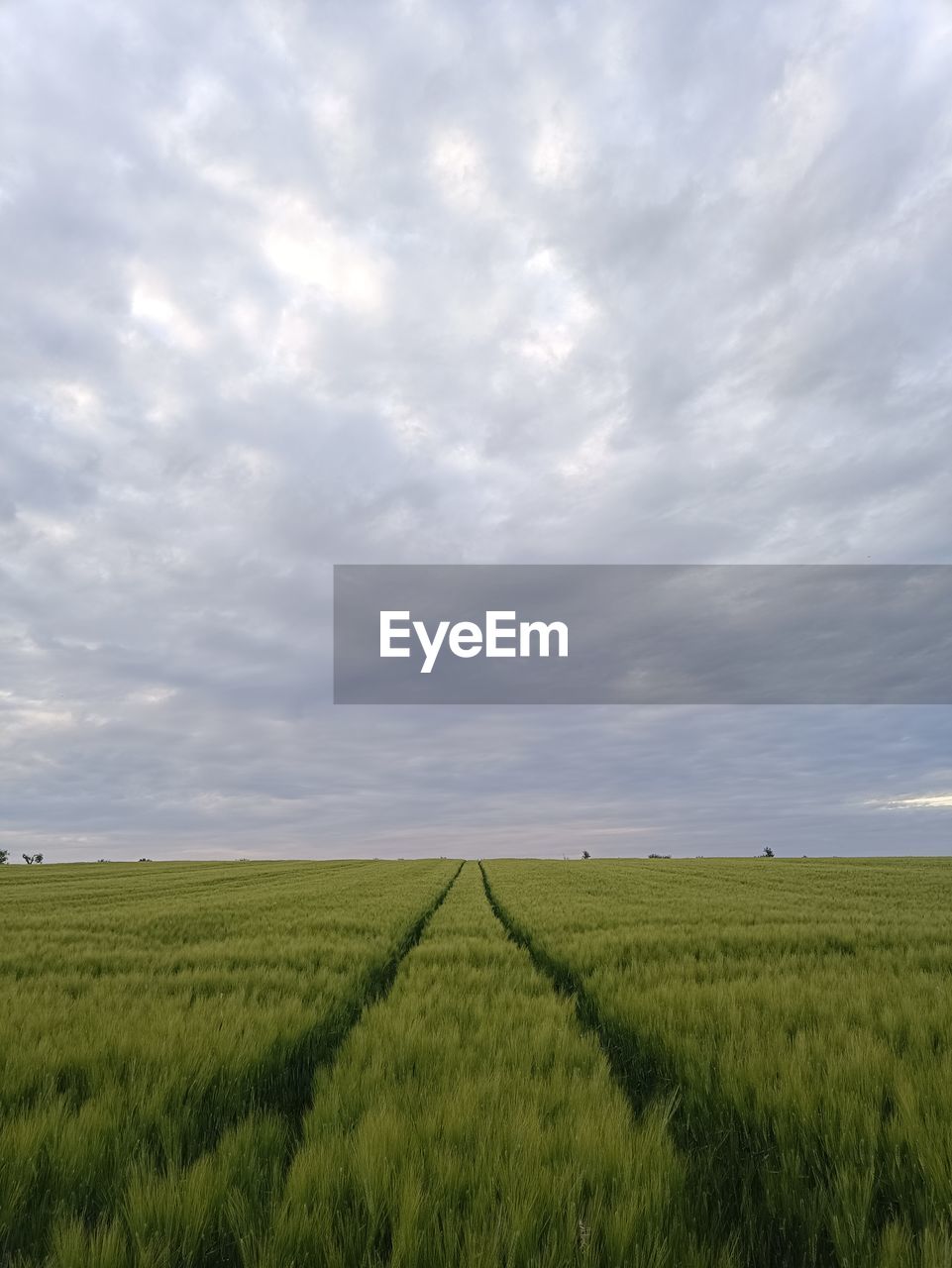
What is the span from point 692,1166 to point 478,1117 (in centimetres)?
94

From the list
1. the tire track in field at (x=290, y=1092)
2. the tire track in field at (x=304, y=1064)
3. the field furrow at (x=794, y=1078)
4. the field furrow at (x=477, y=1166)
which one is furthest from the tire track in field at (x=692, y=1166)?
the tire track in field at (x=304, y=1064)

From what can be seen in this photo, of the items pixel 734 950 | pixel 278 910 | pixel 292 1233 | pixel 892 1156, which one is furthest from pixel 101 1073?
pixel 278 910

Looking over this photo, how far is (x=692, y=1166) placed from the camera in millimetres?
2809

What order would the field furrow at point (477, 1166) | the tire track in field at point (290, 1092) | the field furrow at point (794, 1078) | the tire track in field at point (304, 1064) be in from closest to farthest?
the field furrow at point (477, 1166), the tire track in field at point (290, 1092), the field furrow at point (794, 1078), the tire track in field at point (304, 1064)

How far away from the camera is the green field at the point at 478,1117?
2.13 meters

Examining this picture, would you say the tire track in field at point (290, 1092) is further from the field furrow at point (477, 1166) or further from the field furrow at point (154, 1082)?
the field furrow at point (477, 1166)

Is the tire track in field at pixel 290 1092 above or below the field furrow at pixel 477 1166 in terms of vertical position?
below

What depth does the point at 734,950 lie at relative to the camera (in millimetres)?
8680

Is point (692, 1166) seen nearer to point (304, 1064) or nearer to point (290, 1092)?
point (290, 1092)

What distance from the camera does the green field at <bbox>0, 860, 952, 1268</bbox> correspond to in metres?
2.13

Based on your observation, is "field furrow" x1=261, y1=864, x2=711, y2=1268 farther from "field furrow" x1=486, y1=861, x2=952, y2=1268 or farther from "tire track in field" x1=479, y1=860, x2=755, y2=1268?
"field furrow" x1=486, y1=861, x2=952, y2=1268

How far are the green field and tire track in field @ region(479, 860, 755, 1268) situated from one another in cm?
2

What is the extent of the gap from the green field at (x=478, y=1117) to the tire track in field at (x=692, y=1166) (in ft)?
0.06

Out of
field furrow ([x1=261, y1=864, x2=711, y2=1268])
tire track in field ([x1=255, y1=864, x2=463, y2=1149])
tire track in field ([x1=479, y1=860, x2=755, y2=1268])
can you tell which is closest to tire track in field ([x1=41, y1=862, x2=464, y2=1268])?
tire track in field ([x1=255, y1=864, x2=463, y2=1149])
